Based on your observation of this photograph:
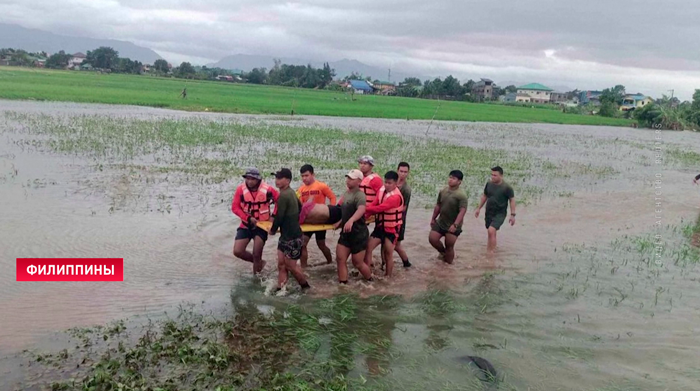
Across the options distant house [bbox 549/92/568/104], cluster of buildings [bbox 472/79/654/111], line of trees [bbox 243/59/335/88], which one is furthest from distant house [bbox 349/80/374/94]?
distant house [bbox 549/92/568/104]

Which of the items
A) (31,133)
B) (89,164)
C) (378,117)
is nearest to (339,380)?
(89,164)

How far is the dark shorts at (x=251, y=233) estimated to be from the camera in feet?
25.0

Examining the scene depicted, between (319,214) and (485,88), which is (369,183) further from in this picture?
(485,88)

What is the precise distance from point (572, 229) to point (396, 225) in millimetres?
5933

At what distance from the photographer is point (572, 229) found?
38.8ft

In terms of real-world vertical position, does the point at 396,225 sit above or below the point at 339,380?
above

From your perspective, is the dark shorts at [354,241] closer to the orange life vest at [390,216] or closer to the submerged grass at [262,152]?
the orange life vest at [390,216]

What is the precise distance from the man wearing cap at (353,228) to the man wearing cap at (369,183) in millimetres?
186

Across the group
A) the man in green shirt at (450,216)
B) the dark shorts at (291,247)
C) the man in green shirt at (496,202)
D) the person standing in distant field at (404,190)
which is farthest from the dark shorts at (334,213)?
the man in green shirt at (496,202)

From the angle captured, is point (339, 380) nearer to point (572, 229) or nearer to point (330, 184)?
point (572, 229)

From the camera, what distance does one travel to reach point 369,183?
766 centimetres
